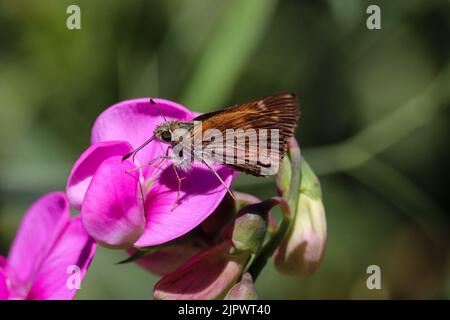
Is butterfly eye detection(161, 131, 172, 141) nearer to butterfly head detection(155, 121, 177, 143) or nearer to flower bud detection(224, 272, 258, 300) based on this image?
butterfly head detection(155, 121, 177, 143)

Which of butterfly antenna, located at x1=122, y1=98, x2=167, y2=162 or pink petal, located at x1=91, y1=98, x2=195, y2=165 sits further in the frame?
pink petal, located at x1=91, y1=98, x2=195, y2=165

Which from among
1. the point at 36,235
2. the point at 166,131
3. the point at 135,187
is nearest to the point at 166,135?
the point at 166,131

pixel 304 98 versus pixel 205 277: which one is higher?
pixel 304 98

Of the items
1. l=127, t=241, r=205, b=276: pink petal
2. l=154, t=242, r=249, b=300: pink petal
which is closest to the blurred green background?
l=127, t=241, r=205, b=276: pink petal

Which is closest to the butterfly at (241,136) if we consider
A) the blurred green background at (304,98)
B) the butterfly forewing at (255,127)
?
the butterfly forewing at (255,127)

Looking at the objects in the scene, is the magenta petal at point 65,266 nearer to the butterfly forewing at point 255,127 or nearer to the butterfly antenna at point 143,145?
the butterfly antenna at point 143,145

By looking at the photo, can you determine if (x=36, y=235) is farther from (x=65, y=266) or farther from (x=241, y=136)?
(x=241, y=136)

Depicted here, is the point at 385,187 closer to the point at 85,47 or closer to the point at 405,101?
the point at 405,101
